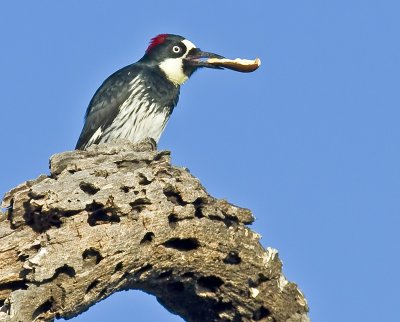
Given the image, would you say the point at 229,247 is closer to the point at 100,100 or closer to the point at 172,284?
the point at 172,284

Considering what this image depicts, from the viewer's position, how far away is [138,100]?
1054 centimetres

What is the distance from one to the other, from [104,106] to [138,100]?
358 millimetres

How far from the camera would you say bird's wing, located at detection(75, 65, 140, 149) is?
10500 mm

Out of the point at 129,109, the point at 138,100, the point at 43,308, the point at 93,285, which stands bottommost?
the point at 43,308

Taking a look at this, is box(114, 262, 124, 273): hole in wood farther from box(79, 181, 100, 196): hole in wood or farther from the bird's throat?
the bird's throat

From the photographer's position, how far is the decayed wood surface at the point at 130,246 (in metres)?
6.55

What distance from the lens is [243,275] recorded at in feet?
24.1

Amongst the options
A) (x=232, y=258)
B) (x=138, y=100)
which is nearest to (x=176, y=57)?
(x=138, y=100)

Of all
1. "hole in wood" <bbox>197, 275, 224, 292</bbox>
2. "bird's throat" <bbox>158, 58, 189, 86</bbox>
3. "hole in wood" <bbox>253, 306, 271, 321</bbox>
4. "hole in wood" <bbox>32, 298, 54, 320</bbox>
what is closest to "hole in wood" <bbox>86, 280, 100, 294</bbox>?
"hole in wood" <bbox>32, 298, 54, 320</bbox>

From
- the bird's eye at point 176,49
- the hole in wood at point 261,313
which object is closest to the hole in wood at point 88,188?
the hole in wood at point 261,313

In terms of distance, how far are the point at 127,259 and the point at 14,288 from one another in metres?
0.77

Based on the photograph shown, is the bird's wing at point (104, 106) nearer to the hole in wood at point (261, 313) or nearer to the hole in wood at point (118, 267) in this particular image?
the hole in wood at point (261, 313)

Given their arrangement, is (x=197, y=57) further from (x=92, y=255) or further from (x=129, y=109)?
(x=92, y=255)

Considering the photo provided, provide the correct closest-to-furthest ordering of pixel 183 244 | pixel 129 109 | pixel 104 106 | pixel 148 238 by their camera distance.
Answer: pixel 148 238
pixel 183 244
pixel 129 109
pixel 104 106
